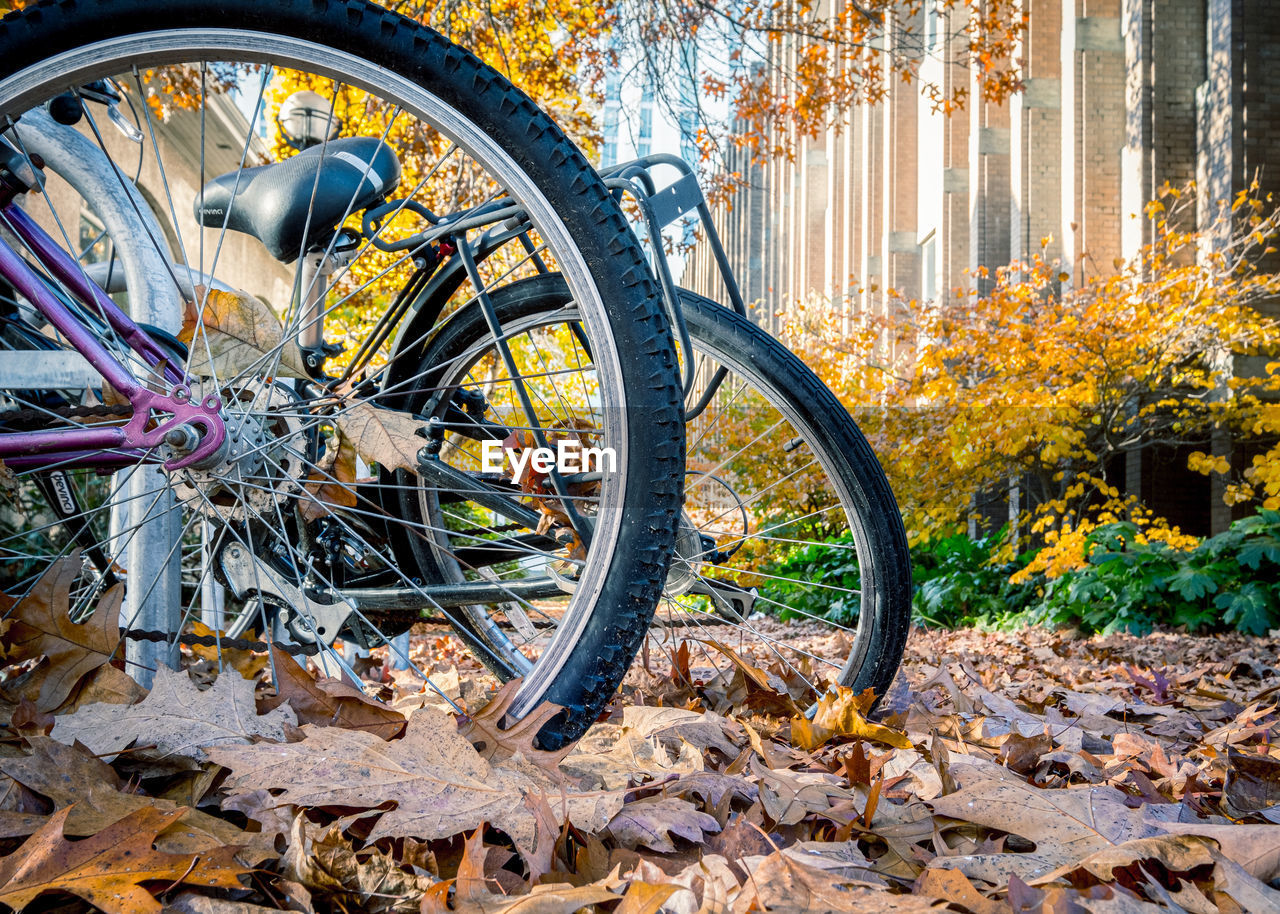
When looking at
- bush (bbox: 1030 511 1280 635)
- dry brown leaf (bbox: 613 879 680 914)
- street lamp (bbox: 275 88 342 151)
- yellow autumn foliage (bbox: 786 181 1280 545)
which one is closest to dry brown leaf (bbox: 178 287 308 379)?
dry brown leaf (bbox: 613 879 680 914)

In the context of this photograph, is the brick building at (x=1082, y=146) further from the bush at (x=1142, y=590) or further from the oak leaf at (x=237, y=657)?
the oak leaf at (x=237, y=657)

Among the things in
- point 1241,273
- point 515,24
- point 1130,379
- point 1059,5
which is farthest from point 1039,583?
point 1059,5

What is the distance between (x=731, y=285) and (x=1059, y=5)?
494 inches

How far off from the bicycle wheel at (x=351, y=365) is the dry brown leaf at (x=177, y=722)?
226 mm

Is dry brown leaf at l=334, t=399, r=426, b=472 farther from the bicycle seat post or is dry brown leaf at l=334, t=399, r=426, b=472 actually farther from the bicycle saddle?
the bicycle saddle

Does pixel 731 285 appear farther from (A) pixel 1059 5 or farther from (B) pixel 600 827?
(A) pixel 1059 5

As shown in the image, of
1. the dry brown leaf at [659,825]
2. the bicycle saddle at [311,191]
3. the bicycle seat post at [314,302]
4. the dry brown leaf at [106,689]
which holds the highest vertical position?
the bicycle saddle at [311,191]

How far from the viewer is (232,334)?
5.06 feet

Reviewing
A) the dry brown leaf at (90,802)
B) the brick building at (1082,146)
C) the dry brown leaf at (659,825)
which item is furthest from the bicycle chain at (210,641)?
the brick building at (1082,146)

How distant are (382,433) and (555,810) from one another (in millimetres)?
766

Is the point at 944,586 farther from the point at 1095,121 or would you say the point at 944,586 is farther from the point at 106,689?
the point at 106,689

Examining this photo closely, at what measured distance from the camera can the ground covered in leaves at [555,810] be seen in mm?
769

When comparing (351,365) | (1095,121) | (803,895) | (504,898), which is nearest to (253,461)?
(351,365)

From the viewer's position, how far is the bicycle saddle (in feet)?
6.08
